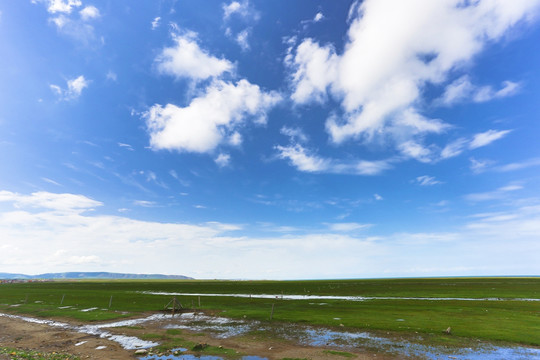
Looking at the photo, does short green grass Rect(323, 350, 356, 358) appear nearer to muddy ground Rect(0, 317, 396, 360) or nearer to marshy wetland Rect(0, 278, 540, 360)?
marshy wetland Rect(0, 278, 540, 360)

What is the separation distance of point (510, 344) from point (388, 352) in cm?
1340

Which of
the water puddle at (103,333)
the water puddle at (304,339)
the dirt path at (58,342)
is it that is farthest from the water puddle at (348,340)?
the dirt path at (58,342)

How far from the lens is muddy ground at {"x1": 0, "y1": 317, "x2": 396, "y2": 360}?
23312 millimetres

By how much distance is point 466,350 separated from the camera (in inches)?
953

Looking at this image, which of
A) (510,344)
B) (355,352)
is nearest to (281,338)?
(355,352)

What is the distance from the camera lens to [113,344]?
88.0 ft

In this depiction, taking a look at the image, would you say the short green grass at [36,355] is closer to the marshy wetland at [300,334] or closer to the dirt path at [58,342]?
the dirt path at [58,342]

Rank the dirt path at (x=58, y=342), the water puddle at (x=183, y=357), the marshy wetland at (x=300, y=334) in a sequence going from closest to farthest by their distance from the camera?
Answer: 1. the water puddle at (x=183, y=357)
2. the dirt path at (x=58, y=342)
3. the marshy wetland at (x=300, y=334)

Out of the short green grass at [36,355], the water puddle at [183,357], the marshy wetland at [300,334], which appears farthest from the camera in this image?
the marshy wetland at [300,334]

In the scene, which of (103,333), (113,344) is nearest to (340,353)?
(113,344)

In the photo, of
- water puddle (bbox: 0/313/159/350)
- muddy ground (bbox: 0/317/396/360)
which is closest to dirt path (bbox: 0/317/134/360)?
muddy ground (bbox: 0/317/396/360)

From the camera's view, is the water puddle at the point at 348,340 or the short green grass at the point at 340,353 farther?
the short green grass at the point at 340,353

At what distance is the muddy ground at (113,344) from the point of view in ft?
76.5

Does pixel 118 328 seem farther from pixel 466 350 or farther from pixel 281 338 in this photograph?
pixel 466 350
